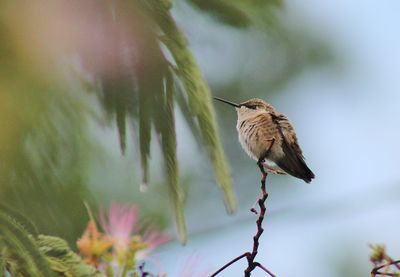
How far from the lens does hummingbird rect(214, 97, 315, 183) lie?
1.89m

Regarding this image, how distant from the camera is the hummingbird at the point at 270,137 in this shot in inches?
74.2

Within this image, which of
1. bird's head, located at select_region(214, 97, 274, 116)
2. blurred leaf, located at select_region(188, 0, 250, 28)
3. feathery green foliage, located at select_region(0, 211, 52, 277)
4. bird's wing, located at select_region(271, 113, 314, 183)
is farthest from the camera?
bird's head, located at select_region(214, 97, 274, 116)

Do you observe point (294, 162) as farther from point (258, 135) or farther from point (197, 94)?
point (197, 94)

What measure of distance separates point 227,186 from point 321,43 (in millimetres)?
4076

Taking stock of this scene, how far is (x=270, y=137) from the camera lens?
2.12 meters

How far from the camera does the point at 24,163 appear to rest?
3.31 feet

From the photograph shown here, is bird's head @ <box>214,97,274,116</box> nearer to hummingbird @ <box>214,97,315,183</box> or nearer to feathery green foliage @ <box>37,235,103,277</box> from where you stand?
hummingbird @ <box>214,97,315,183</box>

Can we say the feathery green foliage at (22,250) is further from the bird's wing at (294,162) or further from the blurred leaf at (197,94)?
the bird's wing at (294,162)

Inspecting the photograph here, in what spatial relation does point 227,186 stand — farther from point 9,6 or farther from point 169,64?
point 9,6

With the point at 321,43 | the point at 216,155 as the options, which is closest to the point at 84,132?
the point at 216,155

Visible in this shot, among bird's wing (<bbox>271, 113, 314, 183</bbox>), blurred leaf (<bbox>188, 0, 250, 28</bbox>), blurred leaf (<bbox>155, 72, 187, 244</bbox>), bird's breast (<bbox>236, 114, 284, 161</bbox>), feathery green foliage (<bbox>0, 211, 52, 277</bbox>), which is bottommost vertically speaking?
feathery green foliage (<bbox>0, 211, 52, 277</bbox>)

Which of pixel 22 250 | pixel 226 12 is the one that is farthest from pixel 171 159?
pixel 226 12

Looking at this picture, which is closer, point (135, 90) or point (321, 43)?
point (135, 90)

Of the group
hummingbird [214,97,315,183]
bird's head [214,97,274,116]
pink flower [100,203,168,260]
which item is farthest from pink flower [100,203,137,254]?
bird's head [214,97,274,116]
